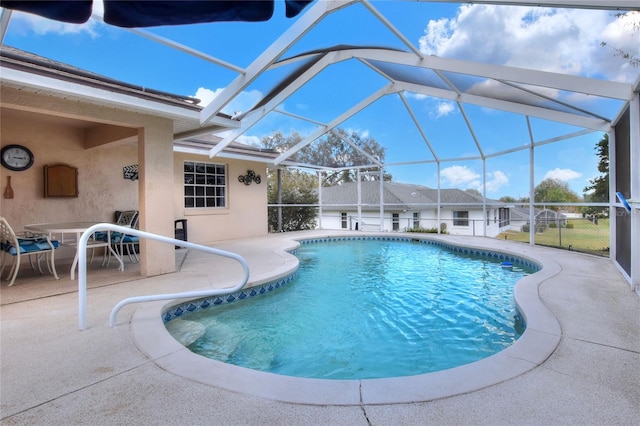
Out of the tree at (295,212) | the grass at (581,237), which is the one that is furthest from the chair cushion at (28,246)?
the grass at (581,237)

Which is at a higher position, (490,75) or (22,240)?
(490,75)

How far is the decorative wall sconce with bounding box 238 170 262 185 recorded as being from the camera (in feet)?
33.8

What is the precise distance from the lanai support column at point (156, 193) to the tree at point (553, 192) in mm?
8151

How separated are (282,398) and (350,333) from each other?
5.71 ft

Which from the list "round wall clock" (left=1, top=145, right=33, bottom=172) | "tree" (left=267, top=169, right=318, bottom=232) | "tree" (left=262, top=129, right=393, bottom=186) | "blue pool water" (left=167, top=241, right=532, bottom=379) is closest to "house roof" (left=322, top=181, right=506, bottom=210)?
"tree" (left=262, top=129, right=393, bottom=186)

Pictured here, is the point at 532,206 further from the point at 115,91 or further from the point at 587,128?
the point at 115,91

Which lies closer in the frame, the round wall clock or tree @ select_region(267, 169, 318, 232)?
the round wall clock

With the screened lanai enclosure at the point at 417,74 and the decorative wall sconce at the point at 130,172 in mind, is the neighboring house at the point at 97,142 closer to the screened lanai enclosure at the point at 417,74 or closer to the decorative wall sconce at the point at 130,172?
the decorative wall sconce at the point at 130,172

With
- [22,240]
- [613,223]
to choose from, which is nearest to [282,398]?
[22,240]

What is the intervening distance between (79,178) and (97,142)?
0.90m

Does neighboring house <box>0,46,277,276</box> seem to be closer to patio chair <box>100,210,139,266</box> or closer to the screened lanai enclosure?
the screened lanai enclosure

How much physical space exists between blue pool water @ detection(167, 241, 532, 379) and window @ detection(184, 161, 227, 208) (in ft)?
15.6

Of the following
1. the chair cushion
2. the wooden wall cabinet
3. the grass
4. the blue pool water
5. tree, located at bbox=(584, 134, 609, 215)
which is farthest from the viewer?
tree, located at bbox=(584, 134, 609, 215)

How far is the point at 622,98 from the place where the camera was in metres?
4.07
